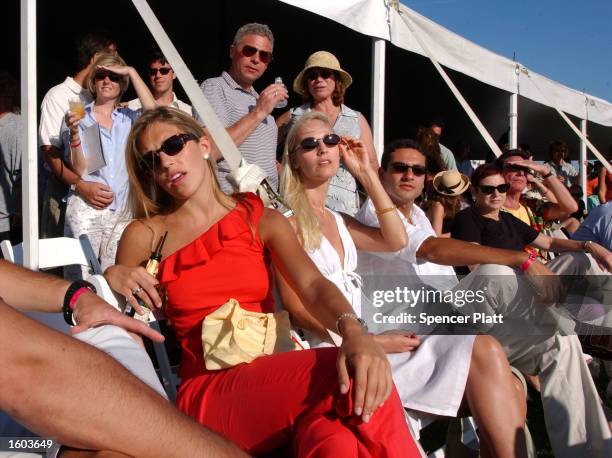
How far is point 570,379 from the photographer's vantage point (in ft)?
7.90

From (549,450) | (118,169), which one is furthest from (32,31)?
(549,450)

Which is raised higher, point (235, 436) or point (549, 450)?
point (235, 436)

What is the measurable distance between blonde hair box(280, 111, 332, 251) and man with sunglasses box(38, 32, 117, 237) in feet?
3.29

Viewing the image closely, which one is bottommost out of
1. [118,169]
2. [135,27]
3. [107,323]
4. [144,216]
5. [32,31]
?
[107,323]

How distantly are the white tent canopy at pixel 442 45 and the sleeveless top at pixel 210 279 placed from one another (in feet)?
7.17

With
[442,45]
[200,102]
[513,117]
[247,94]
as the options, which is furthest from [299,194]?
[513,117]

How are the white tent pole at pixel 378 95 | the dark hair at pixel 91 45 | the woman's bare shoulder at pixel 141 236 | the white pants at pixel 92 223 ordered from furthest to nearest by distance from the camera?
the white tent pole at pixel 378 95 → the dark hair at pixel 91 45 → the white pants at pixel 92 223 → the woman's bare shoulder at pixel 141 236

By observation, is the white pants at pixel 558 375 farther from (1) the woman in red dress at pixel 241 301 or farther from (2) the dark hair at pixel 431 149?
(2) the dark hair at pixel 431 149

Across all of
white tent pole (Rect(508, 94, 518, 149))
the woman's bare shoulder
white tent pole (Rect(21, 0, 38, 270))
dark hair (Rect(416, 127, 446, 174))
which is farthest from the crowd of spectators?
white tent pole (Rect(508, 94, 518, 149))

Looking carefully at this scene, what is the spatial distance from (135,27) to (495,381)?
5.36 meters

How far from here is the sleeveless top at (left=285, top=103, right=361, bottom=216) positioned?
3.67 m

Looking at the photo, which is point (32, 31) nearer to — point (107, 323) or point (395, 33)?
point (107, 323)

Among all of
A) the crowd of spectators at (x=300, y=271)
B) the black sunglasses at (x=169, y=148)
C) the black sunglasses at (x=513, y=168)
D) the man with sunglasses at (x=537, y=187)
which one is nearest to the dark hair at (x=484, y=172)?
the crowd of spectators at (x=300, y=271)

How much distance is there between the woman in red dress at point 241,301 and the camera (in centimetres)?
153
